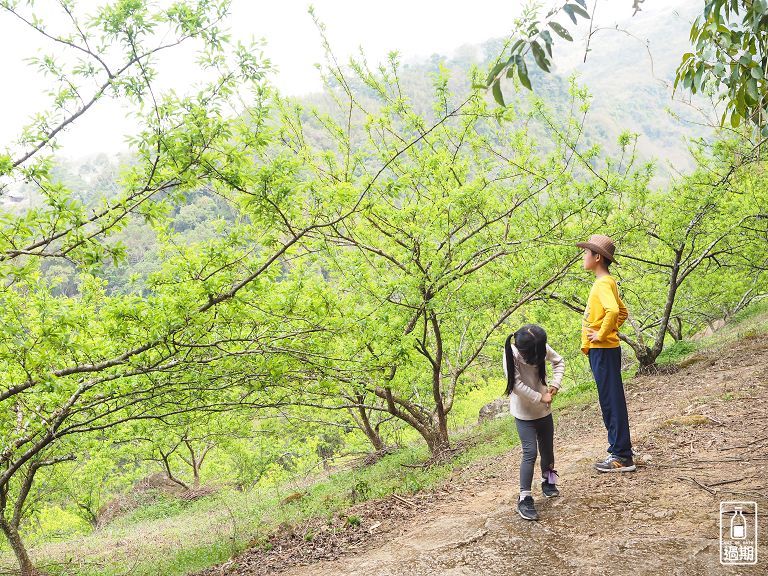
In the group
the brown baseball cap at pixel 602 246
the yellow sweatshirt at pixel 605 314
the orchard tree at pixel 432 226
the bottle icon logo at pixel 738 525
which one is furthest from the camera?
the orchard tree at pixel 432 226

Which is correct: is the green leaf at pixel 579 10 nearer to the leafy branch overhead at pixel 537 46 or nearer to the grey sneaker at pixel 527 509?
the leafy branch overhead at pixel 537 46

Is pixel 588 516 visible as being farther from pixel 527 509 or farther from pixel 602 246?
pixel 602 246

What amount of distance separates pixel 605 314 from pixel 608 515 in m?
1.74

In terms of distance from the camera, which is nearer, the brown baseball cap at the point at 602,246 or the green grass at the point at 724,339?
the brown baseball cap at the point at 602,246

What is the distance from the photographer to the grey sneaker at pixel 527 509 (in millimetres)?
4537

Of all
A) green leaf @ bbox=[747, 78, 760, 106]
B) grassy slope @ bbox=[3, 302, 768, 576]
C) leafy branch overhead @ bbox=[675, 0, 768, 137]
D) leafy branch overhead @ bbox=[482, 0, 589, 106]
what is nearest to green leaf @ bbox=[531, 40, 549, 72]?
leafy branch overhead @ bbox=[482, 0, 589, 106]

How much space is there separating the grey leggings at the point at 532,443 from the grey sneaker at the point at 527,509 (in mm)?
97

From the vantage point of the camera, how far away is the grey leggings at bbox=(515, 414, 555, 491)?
15.1ft

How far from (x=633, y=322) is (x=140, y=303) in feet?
36.6

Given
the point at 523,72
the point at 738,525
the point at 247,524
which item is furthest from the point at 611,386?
the point at 247,524

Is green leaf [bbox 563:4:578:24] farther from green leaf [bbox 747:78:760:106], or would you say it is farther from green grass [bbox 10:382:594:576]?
green grass [bbox 10:382:594:576]

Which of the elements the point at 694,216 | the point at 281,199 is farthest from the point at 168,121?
the point at 694,216

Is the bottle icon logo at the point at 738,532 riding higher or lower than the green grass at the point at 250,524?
higher

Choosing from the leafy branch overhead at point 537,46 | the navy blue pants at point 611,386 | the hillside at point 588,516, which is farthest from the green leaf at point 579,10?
the navy blue pants at point 611,386
